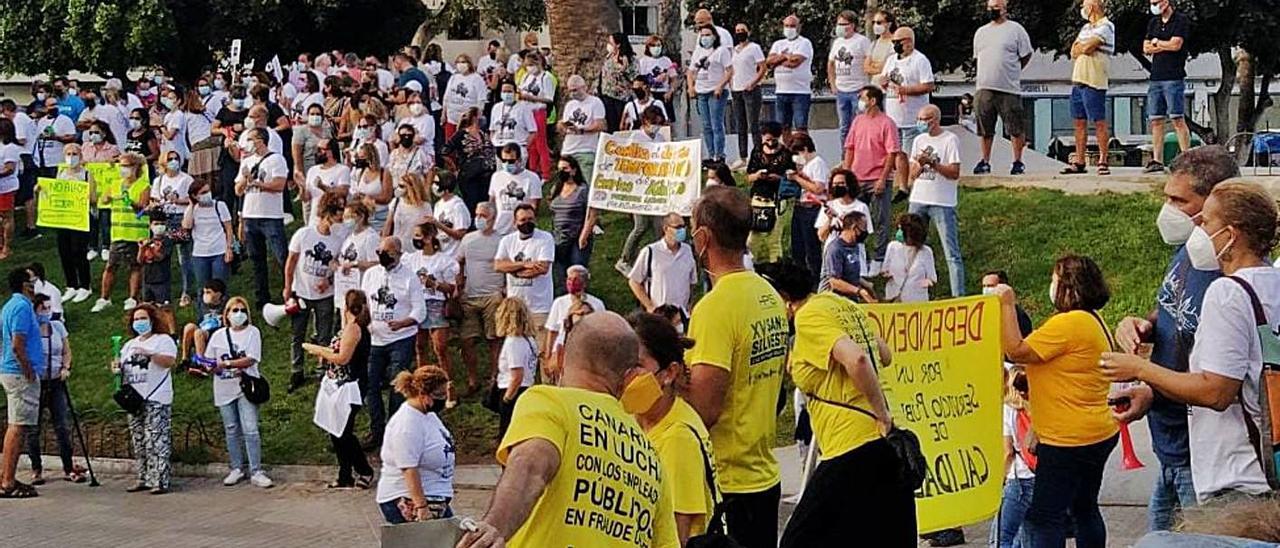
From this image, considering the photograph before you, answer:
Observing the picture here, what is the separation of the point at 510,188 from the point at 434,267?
1524 mm

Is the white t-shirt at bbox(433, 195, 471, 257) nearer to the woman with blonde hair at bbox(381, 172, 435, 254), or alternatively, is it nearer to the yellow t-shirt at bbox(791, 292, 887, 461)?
the woman with blonde hair at bbox(381, 172, 435, 254)

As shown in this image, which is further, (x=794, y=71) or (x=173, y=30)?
(x=173, y=30)

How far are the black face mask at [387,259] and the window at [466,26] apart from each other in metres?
34.1

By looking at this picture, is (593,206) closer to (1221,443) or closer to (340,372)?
(340,372)

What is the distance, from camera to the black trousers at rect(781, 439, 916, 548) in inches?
258

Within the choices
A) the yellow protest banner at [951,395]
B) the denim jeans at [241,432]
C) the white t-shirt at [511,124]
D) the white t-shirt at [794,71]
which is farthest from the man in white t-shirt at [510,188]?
the yellow protest banner at [951,395]

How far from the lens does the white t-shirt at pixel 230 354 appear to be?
1545cm

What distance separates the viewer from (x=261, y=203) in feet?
61.5

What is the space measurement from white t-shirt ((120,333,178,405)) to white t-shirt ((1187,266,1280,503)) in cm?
1151

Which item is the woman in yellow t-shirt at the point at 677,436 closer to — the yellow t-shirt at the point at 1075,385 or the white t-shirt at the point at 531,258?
the yellow t-shirt at the point at 1075,385

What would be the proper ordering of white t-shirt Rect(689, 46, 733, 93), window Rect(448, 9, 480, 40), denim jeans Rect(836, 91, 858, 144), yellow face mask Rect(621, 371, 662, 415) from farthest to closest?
window Rect(448, 9, 480, 40) < white t-shirt Rect(689, 46, 733, 93) < denim jeans Rect(836, 91, 858, 144) < yellow face mask Rect(621, 371, 662, 415)

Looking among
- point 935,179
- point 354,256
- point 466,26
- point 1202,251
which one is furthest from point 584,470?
point 466,26

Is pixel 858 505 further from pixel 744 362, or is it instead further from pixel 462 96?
pixel 462 96

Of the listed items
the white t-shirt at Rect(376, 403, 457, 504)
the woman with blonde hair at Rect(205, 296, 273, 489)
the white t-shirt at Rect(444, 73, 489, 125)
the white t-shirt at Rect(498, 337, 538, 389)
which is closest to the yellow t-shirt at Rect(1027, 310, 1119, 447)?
the white t-shirt at Rect(376, 403, 457, 504)
